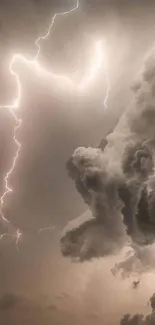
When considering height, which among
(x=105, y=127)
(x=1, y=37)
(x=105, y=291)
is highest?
(x=1, y=37)

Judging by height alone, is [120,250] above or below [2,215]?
below

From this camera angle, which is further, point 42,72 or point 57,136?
point 57,136

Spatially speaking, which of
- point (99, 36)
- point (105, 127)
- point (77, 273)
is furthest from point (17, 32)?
point (77, 273)

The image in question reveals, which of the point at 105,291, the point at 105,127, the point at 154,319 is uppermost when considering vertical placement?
the point at 105,127

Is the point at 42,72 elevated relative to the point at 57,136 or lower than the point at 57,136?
elevated

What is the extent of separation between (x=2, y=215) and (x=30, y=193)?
0.87m

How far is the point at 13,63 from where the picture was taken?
7.89 metres

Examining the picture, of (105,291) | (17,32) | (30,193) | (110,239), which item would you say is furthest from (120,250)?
(17,32)

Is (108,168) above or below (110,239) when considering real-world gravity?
above

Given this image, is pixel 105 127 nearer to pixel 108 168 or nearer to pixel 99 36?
pixel 108 168

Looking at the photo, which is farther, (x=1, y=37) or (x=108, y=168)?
(x=108, y=168)

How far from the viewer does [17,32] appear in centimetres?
779

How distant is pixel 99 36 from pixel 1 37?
2.35 metres

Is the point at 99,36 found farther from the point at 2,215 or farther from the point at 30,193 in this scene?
the point at 2,215
